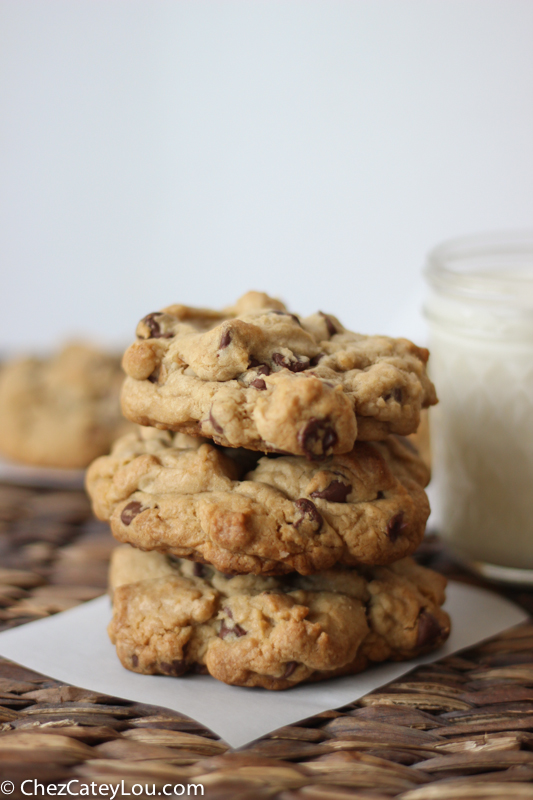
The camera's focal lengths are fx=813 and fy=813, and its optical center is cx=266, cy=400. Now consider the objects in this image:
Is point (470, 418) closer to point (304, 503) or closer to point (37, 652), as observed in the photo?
point (304, 503)

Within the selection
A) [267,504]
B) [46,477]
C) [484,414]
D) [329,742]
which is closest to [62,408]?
[46,477]

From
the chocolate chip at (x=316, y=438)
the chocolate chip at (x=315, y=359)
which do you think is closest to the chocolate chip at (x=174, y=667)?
the chocolate chip at (x=316, y=438)

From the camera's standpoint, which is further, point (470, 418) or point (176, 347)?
point (470, 418)

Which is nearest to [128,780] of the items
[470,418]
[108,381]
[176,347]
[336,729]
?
[336,729]

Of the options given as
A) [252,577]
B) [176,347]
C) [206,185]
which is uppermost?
[206,185]

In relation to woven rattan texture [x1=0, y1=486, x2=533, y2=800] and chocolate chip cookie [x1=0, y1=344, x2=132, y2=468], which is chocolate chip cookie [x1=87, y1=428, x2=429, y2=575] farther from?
chocolate chip cookie [x1=0, y1=344, x2=132, y2=468]

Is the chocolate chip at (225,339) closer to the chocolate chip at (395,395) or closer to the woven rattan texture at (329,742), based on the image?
the chocolate chip at (395,395)

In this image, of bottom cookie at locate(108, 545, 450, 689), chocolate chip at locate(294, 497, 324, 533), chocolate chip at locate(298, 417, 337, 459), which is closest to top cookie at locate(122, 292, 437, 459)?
chocolate chip at locate(298, 417, 337, 459)
